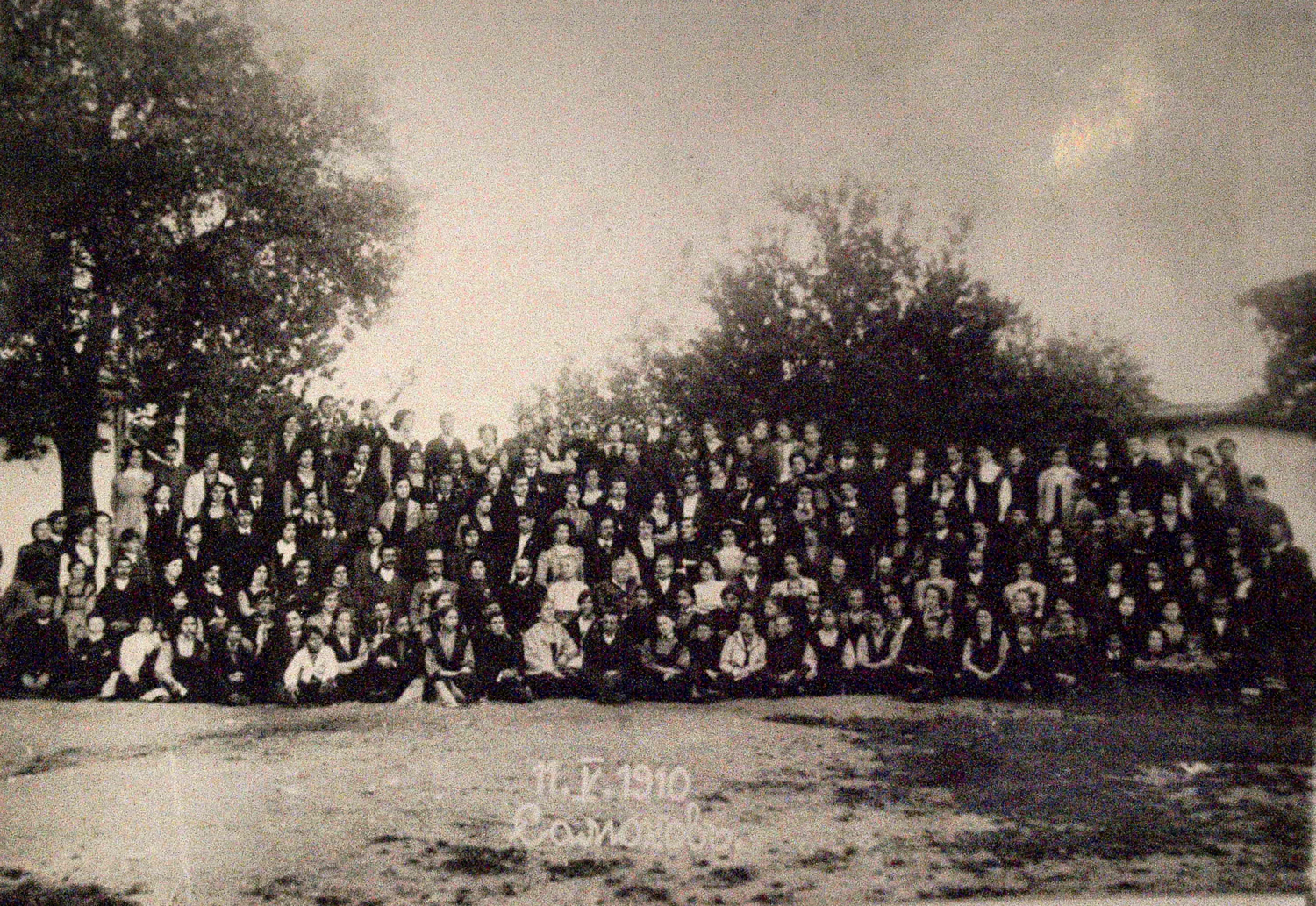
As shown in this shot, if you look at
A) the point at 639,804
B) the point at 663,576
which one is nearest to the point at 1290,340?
the point at 663,576

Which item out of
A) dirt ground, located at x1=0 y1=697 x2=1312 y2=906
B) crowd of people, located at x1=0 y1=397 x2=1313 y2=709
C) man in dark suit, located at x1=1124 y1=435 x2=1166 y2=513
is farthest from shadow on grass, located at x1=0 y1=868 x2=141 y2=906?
man in dark suit, located at x1=1124 y1=435 x2=1166 y2=513

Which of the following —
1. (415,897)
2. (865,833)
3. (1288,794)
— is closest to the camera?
(415,897)

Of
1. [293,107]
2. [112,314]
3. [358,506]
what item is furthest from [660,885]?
[293,107]

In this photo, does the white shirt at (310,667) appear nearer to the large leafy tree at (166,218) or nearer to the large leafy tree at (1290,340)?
the large leafy tree at (166,218)

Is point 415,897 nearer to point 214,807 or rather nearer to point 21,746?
point 214,807

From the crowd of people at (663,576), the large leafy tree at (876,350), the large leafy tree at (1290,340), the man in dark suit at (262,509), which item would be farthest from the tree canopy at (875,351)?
the man in dark suit at (262,509)

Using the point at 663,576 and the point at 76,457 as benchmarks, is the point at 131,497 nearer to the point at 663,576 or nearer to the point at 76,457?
the point at 76,457
